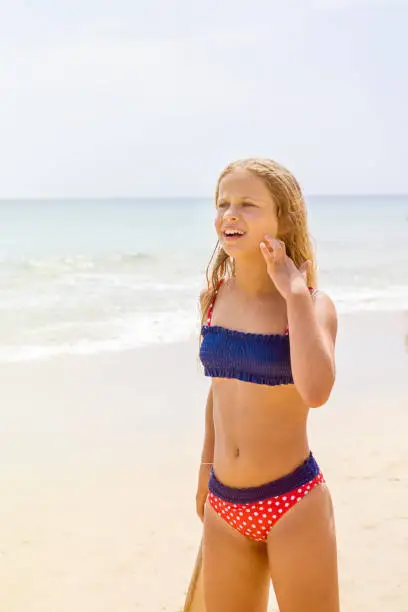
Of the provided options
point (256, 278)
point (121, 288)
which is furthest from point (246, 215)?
point (121, 288)

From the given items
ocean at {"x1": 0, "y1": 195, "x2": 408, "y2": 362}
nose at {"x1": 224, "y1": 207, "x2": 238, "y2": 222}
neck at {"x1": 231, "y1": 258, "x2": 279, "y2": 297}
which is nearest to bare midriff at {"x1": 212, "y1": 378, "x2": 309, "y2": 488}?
neck at {"x1": 231, "y1": 258, "x2": 279, "y2": 297}

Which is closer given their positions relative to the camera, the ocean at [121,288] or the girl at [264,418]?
the girl at [264,418]

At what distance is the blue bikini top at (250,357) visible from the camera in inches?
105

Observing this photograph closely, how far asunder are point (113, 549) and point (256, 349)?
3305 mm

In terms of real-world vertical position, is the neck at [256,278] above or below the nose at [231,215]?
below

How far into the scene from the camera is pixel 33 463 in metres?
7.11

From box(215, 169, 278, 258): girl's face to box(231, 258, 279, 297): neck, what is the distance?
0.27 feet

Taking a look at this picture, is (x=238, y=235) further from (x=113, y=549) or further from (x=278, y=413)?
(x=113, y=549)

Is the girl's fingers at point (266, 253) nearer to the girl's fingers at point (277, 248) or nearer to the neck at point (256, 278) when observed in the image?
the girl's fingers at point (277, 248)

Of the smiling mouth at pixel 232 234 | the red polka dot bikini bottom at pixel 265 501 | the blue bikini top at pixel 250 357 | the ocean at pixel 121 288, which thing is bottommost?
the ocean at pixel 121 288

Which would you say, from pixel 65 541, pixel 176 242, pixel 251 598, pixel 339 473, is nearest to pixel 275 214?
pixel 251 598

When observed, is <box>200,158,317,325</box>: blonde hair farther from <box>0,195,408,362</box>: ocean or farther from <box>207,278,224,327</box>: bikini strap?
<box>0,195,408,362</box>: ocean

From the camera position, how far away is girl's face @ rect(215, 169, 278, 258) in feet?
9.03

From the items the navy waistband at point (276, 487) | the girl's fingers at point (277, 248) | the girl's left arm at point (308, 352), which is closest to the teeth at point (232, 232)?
the girl's fingers at point (277, 248)
